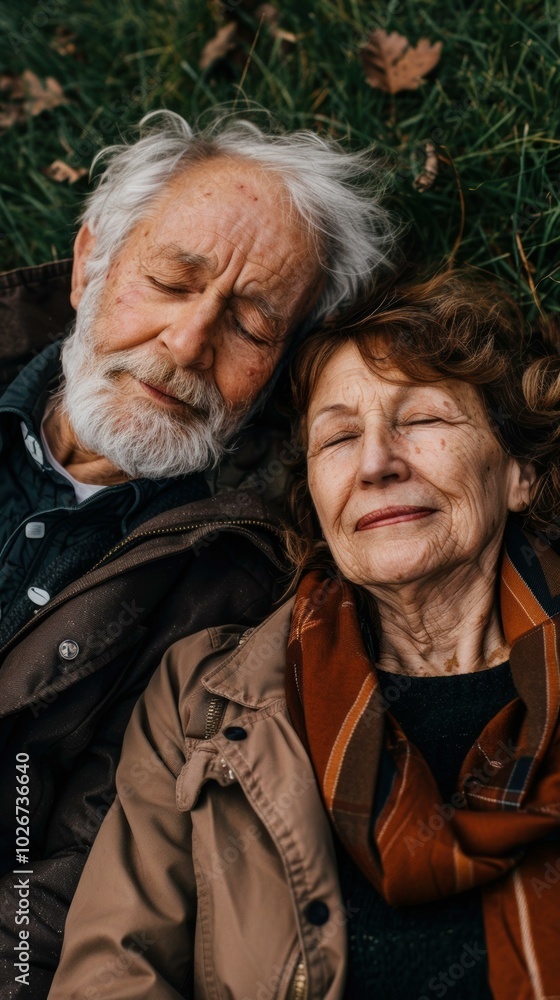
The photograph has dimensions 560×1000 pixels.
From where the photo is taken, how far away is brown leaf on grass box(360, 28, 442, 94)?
3988 millimetres

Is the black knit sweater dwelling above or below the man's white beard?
below

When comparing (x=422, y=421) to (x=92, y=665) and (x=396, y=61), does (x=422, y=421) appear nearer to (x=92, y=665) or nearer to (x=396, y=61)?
(x=92, y=665)

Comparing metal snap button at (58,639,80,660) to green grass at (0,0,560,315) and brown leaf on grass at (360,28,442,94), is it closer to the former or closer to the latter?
green grass at (0,0,560,315)

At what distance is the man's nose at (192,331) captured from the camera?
9.74 feet

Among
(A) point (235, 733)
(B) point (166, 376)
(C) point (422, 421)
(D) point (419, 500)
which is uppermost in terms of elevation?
(B) point (166, 376)

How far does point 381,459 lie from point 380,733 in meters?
0.80

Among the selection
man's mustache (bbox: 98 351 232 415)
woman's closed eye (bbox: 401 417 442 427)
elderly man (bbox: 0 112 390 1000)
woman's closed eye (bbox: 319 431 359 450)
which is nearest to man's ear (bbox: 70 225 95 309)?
elderly man (bbox: 0 112 390 1000)

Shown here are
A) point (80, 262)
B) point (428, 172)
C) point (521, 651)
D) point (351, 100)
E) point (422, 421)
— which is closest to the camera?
point (521, 651)

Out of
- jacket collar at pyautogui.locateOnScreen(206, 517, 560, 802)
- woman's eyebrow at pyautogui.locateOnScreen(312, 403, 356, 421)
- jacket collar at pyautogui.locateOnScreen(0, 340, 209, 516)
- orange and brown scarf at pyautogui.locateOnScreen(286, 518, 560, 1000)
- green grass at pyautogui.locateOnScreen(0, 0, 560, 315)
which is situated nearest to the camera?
orange and brown scarf at pyautogui.locateOnScreen(286, 518, 560, 1000)

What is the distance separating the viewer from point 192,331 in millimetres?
→ 2973

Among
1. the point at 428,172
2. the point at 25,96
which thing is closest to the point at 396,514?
the point at 428,172

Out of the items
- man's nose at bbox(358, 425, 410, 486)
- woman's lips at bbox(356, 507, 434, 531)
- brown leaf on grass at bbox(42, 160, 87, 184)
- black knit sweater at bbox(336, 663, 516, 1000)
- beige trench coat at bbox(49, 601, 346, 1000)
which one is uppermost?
brown leaf on grass at bbox(42, 160, 87, 184)

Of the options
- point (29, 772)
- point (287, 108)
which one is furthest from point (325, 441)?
point (287, 108)

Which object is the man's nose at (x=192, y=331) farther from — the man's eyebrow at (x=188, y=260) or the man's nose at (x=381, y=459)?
the man's nose at (x=381, y=459)
